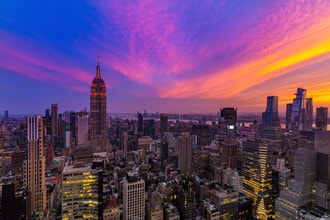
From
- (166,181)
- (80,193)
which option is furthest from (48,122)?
(80,193)

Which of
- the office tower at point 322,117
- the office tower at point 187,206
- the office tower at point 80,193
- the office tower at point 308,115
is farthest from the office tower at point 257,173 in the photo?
the office tower at point 308,115

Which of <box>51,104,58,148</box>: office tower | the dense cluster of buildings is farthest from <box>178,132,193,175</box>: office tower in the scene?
<box>51,104,58,148</box>: office tower

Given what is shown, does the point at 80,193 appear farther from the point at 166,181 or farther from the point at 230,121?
the point at 230,121

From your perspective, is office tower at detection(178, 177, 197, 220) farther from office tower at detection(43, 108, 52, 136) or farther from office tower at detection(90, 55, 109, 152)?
office tower at detection(43, 108, 52, 136)

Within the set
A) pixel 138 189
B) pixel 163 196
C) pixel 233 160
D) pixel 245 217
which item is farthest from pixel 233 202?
pixel 233 160

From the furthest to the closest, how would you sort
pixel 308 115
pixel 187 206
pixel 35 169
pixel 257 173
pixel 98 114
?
pixel 308 115 < pixel 98 114 < pixel 257 173 < pixel 35 169 < pixel 187 206
